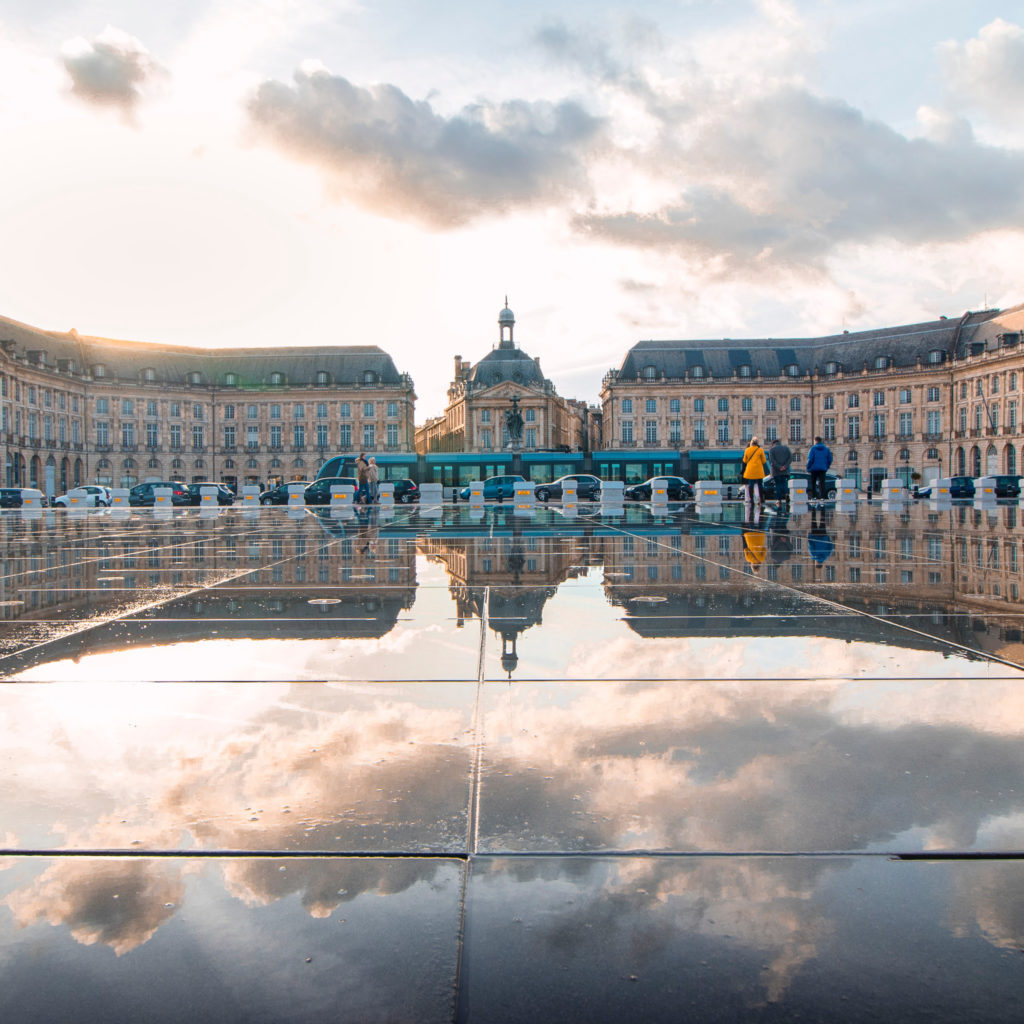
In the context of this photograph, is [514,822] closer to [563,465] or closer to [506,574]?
[506,574]

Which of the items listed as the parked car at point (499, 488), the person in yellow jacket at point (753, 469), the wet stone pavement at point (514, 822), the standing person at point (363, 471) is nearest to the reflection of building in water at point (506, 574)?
the wet stone pavement at point (514, 822)

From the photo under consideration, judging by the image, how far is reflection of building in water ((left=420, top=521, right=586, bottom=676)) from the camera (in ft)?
18.1

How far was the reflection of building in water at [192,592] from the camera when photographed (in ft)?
16.7

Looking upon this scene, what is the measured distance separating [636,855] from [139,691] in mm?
2466

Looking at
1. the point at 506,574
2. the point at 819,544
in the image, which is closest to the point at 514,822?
the point at 506,574

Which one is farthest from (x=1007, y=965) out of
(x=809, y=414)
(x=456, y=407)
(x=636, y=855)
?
(x=456, y=407)

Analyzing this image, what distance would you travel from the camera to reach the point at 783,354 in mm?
92250

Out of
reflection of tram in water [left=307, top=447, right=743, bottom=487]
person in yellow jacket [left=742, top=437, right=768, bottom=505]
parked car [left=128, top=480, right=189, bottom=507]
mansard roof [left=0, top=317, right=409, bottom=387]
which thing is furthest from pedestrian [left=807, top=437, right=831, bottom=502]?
mansard roof [left=0, top=317, right=409, bottom=387]

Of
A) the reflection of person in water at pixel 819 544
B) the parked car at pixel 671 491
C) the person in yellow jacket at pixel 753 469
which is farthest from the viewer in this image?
the parked car at pixel 671 491

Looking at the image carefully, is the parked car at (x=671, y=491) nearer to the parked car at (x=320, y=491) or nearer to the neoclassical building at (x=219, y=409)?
the parked car at (x=320, y=491)

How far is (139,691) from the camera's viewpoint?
371 centimetres

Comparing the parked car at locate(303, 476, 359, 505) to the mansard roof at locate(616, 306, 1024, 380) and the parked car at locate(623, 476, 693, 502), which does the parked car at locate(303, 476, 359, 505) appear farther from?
the mansard roof at locate(616, 306, 1024, 380)

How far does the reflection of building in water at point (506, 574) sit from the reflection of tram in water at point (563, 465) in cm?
4005

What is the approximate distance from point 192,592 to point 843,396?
297ft
